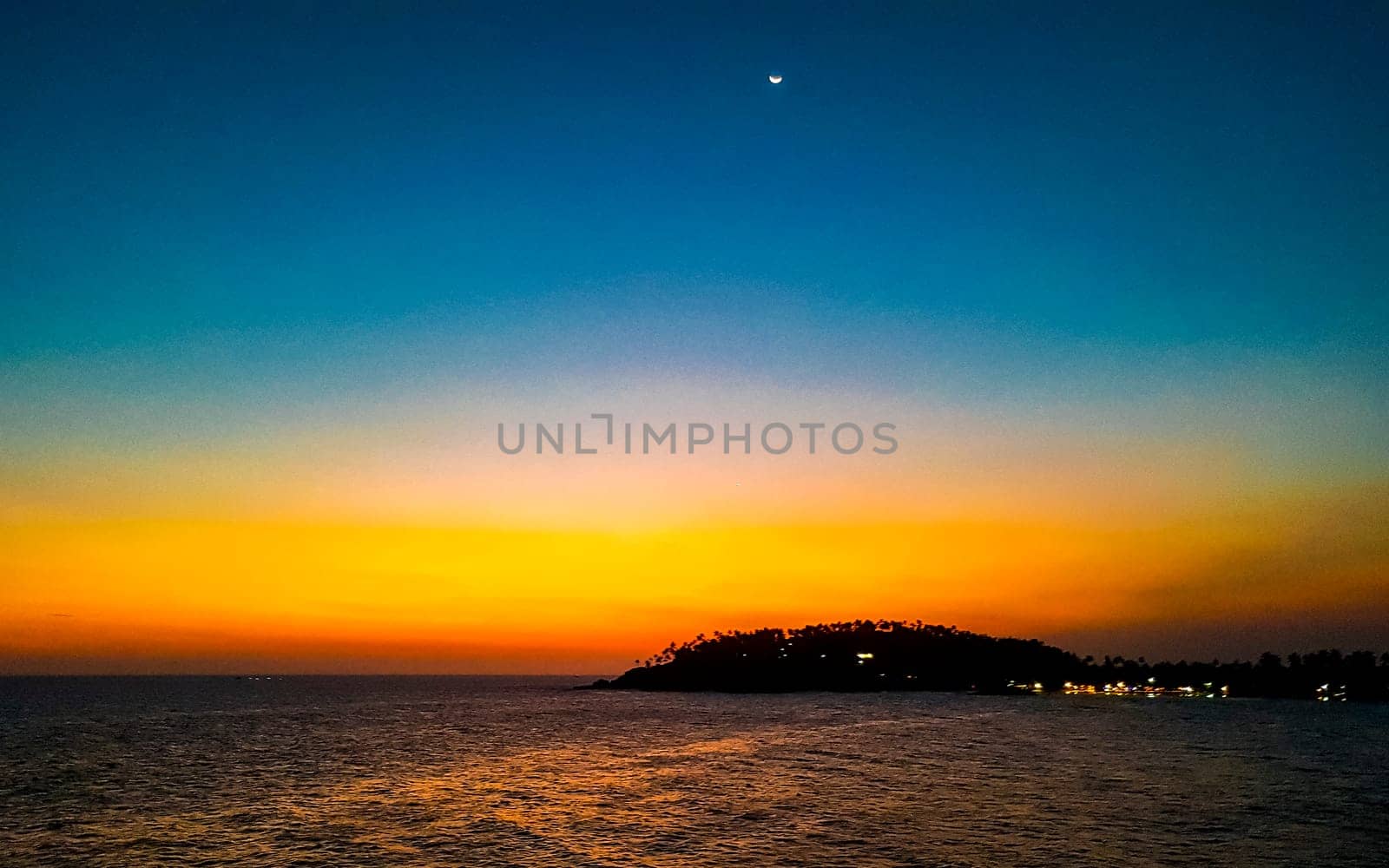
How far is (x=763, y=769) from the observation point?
6556 cm

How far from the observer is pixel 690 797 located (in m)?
53.2

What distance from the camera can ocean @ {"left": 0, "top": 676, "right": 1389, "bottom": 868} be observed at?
38.7 meters

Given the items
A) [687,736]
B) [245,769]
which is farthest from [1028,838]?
[687,736]

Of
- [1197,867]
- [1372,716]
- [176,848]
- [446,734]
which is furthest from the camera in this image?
[1372,716]

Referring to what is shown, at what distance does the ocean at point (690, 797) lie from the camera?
38.7 meters

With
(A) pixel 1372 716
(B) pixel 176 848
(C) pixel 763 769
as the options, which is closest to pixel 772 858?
(B) pixel 176 848

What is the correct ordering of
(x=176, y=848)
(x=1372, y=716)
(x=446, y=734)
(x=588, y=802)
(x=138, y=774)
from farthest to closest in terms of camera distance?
1. (x=1372, y=716)
2. (x=446, y=734)
3. (x=138, y=774)
4. (x=588, y=802)
5. (x=176, y=848)

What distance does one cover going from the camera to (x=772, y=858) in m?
37.3

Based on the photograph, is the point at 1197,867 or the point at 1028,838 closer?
the point at 1197,867

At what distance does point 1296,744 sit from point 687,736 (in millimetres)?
56700

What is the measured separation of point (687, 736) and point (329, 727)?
142 feet

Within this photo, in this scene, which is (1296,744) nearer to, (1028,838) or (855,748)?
(855,748)

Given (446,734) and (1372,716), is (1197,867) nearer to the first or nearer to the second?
(446,734)

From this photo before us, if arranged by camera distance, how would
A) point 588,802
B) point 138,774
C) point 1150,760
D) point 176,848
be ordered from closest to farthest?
1. point 176,848
2. point 588,802
3. point 138,774
4. point 1150,760
